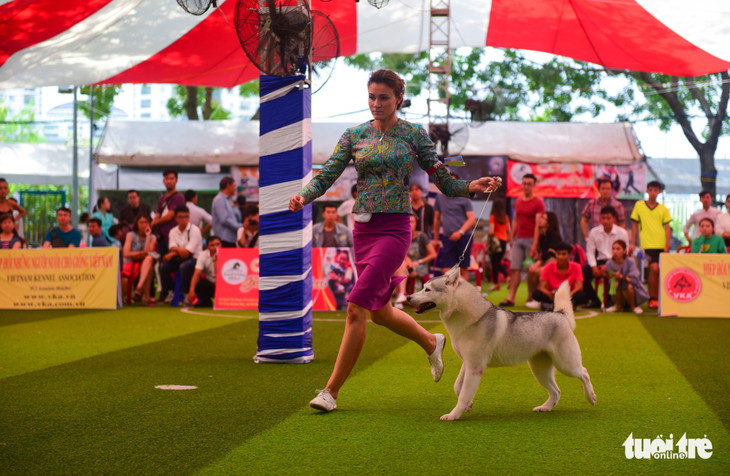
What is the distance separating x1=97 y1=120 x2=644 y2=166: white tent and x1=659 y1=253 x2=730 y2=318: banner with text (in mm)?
8222

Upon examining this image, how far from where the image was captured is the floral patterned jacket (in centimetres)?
441

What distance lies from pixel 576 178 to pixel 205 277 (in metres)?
11.3

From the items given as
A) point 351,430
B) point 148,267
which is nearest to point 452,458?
point 351,430

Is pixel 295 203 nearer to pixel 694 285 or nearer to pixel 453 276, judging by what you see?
pixel 453 276

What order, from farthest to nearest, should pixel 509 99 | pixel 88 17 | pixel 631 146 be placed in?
pixel 509 99
pixel 631 146
pixel 88 17

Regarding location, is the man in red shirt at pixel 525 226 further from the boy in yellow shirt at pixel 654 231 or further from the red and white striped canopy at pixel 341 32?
the red and white striped canopy at pixel 341 32

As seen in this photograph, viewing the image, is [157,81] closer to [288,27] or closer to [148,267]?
[148,267]

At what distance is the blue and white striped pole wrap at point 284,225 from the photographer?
623 centimetres

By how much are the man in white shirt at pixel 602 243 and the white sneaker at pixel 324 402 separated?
28.3 ft

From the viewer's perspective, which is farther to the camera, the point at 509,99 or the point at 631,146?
the point at 509,99

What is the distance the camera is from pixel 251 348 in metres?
7.35

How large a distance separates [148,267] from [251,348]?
6.16 metres

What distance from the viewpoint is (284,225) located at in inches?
247

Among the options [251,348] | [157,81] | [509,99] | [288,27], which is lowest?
[251,348]
